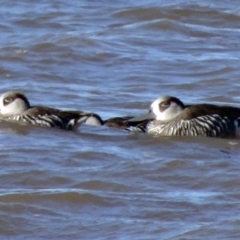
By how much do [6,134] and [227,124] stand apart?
7.07 feet

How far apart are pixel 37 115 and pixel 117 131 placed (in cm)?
90

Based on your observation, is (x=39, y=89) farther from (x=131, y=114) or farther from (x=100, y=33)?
(x=100, y=33)

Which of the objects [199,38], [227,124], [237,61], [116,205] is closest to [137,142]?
[227,124]

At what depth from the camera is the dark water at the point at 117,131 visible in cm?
855

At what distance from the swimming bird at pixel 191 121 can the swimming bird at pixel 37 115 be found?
0.51 metres

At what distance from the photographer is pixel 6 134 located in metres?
11.7

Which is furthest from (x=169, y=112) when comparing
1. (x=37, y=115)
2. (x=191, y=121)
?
(x=37, y=115)

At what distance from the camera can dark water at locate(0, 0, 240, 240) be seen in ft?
28.0

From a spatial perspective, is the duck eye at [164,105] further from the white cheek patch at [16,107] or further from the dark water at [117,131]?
the white cheek patch at [16,107]

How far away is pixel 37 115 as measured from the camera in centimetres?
1234

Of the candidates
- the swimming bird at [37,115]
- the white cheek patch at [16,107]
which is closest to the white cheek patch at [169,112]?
the swimming bird at [37,115]

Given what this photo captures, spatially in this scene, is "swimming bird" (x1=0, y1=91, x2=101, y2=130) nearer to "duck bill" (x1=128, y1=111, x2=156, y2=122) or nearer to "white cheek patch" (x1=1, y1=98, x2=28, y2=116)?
"white cheek patch" (x1=1, y1=98, x2=28, y2=116)

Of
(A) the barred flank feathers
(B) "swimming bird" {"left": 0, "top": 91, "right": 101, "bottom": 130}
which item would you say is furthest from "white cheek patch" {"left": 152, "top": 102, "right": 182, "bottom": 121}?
(B) "swimming bird" {"left": 0, "top": 91, "right": 101, "bottom": 130}

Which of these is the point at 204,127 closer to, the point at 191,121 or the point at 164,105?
the point at 191,121
